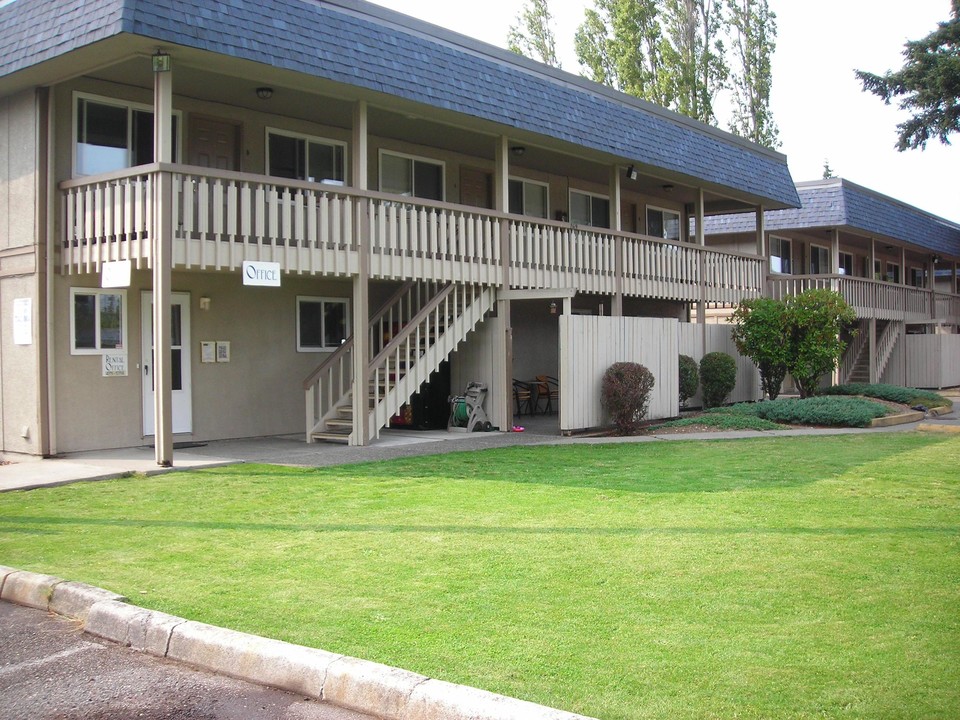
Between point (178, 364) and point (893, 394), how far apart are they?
16.1 meters

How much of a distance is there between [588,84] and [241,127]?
787 cm

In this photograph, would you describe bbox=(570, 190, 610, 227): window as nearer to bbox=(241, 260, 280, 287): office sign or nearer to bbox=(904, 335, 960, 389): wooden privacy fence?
bbox=(241, 260, 280, 287): office sign

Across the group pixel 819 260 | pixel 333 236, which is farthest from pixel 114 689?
pixel 819 260

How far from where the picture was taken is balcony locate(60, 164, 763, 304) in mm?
12508

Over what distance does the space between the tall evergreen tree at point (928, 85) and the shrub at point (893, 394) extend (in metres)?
11.1

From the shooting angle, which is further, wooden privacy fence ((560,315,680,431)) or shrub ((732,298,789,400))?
shrub ((732,298,789,400))

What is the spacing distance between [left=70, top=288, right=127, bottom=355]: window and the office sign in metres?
2.49

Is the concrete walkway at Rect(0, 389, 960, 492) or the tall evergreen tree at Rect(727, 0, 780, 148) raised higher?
the tall evergreen tree at Rect(727, 0, 780, 148)

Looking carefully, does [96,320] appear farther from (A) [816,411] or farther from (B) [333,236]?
(A) [816,411]

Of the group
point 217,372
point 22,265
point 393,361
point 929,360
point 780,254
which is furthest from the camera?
point 780,254

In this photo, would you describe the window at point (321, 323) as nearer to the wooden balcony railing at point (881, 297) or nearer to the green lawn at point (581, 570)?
the green lawn at point (581, 570)

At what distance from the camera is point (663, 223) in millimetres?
25891

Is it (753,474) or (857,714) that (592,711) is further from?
(753,474)

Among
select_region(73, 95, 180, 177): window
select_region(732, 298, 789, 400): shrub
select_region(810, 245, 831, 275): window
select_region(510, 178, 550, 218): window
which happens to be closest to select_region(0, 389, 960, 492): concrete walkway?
select_region(732, 298, 789, 400): shrub
